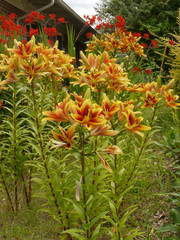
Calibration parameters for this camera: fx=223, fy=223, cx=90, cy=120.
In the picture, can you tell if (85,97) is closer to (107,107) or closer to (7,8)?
(107,107)

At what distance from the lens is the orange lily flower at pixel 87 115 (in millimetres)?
838

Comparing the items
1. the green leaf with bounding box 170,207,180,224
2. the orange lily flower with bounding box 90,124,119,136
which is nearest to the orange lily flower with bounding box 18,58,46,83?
the orange lily flower with bounding box 90,124,119,136

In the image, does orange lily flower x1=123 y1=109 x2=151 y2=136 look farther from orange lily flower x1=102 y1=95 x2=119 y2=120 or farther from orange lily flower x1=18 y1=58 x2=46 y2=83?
orange lily flower x1=18 y1=58 x2=46 y2=83

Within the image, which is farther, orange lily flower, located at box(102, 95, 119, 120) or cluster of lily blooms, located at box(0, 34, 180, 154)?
orange lily flower, located at box(102, 95, 119, 120)

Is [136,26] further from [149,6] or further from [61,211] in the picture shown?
[61,211]

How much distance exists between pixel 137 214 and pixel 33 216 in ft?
2.96

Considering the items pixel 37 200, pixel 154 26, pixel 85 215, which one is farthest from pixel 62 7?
pixel 85 215

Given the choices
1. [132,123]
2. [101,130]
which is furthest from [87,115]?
[132,123]

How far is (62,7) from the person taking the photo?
8227 mm

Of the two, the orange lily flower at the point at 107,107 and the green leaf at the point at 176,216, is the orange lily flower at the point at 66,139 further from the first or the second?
the green leaf at the point at 176,216

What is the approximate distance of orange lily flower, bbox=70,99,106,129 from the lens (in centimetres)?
84

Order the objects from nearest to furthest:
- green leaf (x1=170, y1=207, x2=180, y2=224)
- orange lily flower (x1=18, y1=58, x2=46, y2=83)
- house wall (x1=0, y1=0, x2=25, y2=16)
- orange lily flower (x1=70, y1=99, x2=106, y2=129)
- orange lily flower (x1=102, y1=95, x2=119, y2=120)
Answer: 1. orange lily flower (x1=70, y1=99, x2=106, y2=129)
2. orange lily flower (x1=102, y1=95, x2=119, y2=120)
3. orange lily flower (x1=18, y1=58, x2=46, y2=83)
4. green leaf (x1=170, y1=207, x2=180, y2=224)
5. house wall (x1=0, y1=0, x2=25, y2=16)

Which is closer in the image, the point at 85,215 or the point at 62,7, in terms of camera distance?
the point at 85,215

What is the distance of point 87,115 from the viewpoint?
34.0 inches
